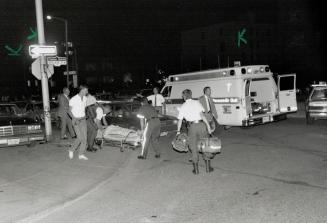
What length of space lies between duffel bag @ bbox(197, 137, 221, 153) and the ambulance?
6.42 m

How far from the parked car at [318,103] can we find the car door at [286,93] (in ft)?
2.05

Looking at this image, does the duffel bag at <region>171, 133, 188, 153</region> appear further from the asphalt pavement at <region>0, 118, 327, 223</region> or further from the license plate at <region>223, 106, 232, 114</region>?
the license plate at <region>223, 106, 232, 114</region>

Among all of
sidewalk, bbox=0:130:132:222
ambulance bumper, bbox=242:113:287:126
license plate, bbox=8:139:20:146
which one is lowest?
sidewalk, bbox=0:130:132:222

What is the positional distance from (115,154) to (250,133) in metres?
5.44

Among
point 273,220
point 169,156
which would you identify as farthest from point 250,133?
point 273,220

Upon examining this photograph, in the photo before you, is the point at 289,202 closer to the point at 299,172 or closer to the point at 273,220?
the point at 273,220

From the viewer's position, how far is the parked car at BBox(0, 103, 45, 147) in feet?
40.5

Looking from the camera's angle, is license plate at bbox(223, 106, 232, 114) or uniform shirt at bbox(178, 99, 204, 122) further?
license plate at bbox(223, 106, 232, 114)

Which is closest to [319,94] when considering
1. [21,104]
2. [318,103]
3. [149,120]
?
[318,103]

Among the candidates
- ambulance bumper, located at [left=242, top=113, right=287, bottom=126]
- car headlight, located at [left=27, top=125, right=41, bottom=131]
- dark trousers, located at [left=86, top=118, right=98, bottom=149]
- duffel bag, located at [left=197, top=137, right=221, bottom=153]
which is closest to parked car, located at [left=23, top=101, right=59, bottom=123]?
Answer: car headlight, located at [left=27, top=125, right=41, bottom=131]

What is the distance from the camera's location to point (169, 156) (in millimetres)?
11023

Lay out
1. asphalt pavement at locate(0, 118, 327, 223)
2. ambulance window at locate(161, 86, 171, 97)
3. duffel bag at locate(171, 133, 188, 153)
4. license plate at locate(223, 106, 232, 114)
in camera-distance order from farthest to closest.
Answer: ambulance window at locate(161, 86, 171, 97), license plate at locate(223, 106, 232, 114), duffel bag at locate(171, 133, 188, 153), asphalt pavement at locate(0, 118, 327, 223)

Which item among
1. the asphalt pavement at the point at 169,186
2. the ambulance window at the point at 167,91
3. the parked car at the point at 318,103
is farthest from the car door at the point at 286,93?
the ambulance window at the point at 167,91

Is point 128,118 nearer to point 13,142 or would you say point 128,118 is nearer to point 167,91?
point 13,142
